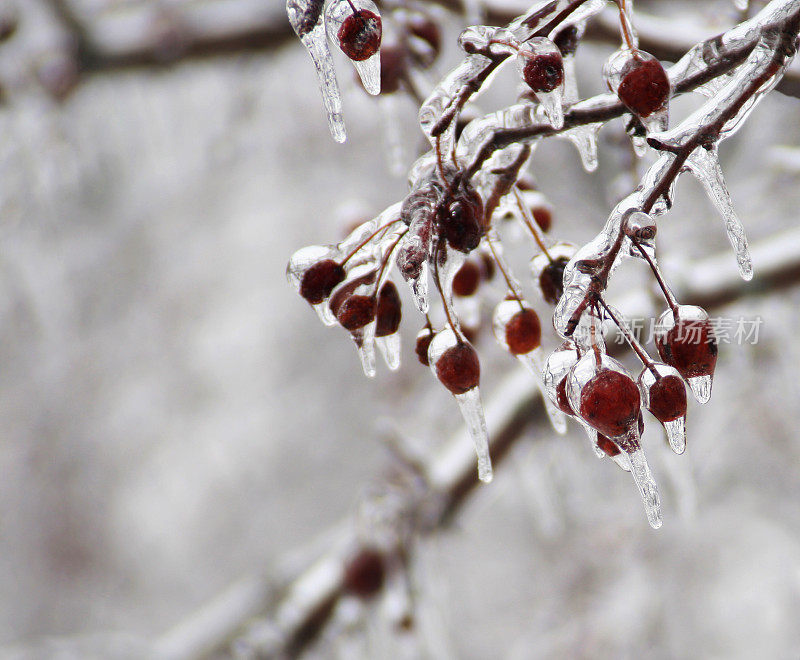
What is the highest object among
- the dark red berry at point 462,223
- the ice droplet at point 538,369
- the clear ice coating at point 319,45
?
the clear ice coating at point 319,45

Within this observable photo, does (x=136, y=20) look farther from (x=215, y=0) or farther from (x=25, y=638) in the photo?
(x=25, y=638)

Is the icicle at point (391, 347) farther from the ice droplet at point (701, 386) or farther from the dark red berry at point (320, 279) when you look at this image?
the ice droplet at point (701, 386)

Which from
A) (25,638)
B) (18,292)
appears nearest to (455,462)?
(18,292)

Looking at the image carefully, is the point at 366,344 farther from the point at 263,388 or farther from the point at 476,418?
the point at 263,388

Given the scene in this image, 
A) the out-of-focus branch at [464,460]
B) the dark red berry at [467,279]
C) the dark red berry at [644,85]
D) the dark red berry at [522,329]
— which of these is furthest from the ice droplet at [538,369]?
the out-of-focus branch at [464,460]

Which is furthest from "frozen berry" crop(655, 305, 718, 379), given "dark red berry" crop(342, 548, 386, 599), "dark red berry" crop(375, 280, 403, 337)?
"dark red berry" crop(342, 548, 386, 599)

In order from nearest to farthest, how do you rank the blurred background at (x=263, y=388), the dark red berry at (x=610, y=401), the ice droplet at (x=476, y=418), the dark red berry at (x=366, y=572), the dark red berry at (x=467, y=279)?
the dark red berry at (x=610, y=401) < the ice droplet at (x=476, y=418) < the dark red berry at (x=467, y=279) < the dark red berry at (x=366, y=572) < the blurred background at (x=263, y=388)

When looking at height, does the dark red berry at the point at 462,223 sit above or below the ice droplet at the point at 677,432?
above
